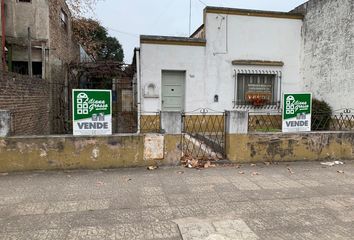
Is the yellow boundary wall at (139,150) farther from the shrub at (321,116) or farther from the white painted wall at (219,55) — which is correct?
the white painted wall at (219,55)

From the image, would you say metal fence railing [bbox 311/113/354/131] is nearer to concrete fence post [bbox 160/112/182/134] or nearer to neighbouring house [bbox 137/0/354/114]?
neighbouring house [bbox 137/0/354/114]

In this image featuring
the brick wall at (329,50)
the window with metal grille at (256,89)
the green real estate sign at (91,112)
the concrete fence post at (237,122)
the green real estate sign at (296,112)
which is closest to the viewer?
the green real estate sign at (91,112)

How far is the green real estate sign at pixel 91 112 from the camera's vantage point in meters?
6.37

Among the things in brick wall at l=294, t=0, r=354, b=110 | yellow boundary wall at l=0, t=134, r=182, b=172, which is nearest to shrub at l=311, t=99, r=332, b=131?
brick wall at l=294, t=0, r=354, b=110

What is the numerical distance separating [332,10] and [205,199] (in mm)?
10185

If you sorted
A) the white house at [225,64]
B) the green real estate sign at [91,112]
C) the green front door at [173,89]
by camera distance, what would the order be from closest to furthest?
the green real estate sign at [91,112] → the white house at [225,64] → the green front door at [173,89]

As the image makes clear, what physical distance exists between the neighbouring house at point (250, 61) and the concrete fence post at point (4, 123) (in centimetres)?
561

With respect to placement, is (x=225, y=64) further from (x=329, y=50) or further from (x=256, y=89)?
(x=329, y=50)

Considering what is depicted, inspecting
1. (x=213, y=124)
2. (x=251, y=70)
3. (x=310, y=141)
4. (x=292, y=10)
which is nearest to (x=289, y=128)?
(x=310, y=141)

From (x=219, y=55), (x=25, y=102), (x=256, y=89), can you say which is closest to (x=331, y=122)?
(x=256, y=89)

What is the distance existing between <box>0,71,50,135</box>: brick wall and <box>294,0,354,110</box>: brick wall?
33.6 feet

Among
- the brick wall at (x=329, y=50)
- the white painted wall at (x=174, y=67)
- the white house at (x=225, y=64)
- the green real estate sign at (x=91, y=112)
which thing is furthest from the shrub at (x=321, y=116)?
the green real estate sign at (x=91, y=112)

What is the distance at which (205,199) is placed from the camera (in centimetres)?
479

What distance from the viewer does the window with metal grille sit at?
12438 millimetres
